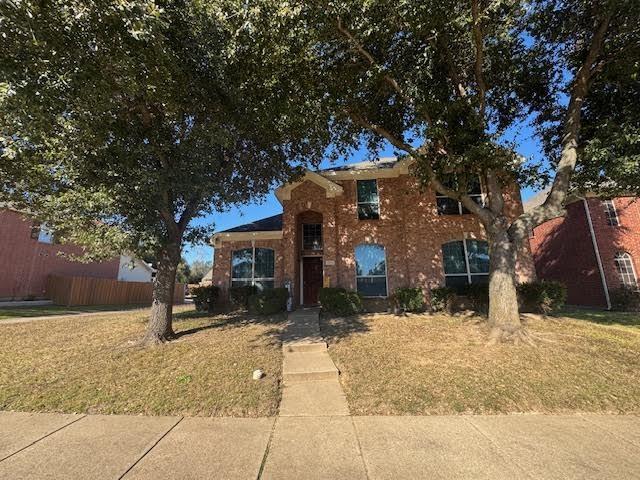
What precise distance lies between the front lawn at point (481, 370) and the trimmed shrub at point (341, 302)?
2389 mm

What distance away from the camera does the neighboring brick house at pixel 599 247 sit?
1630 centimetres

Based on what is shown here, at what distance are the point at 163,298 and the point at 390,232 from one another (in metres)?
9.52

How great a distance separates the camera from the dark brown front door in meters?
14.9

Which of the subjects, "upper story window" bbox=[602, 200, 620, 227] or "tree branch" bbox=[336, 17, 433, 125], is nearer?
"tree branch" bbox=[336, 17, 433, 125]

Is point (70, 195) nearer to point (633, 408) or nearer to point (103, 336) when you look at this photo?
point (103, 336)

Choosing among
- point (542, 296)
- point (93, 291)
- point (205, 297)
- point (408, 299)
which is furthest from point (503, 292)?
point (93, 291)

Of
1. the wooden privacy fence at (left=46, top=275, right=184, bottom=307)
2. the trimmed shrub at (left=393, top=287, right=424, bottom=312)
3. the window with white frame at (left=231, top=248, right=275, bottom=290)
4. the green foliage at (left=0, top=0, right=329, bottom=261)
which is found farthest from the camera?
the wooden privacy fence at (left=46, top=275, right=184, bottom=307)

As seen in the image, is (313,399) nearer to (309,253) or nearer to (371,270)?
(371,270)

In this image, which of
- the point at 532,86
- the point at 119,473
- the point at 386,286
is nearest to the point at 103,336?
the point at 119,473

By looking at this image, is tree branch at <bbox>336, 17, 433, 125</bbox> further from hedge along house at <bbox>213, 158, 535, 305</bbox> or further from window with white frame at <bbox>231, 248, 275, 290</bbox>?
window with white frame at <bbox>231, 248, 275, 290</bbox>

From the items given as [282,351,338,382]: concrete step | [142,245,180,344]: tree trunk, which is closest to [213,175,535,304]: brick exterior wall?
[142,245,180,344]: tree trunk

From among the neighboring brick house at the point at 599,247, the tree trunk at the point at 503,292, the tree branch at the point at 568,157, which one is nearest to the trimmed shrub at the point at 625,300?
the neighboring brick house at the point at 599,247

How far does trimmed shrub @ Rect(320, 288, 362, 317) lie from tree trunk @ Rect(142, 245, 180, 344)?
555 centimetres

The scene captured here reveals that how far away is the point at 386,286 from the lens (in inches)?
535
